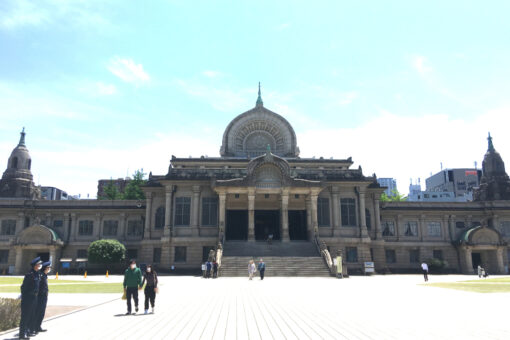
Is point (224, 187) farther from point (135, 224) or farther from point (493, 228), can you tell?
point (493, 228)

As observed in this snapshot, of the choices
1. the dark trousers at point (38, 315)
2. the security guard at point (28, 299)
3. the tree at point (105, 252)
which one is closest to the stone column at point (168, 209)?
the tree at point (105, 252)

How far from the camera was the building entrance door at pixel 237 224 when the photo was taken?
171ft

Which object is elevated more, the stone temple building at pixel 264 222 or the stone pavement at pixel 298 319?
the stone temple building at pixel 264 222

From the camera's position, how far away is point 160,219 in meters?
51.6

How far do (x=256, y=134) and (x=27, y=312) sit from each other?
5552 centimetres

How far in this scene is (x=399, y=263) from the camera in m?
53.6

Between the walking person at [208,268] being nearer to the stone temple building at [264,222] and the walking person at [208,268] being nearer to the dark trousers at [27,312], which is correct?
the stone temple building at [264,222]

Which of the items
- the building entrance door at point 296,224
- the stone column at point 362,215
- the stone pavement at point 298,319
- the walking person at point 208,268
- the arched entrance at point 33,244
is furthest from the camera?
the building entrance door at point 296,224

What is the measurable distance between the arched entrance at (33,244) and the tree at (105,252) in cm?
712

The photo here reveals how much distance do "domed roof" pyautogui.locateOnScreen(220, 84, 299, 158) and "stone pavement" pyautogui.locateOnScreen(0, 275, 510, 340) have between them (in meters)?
45.1

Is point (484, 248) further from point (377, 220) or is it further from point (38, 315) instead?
point (38, 315)

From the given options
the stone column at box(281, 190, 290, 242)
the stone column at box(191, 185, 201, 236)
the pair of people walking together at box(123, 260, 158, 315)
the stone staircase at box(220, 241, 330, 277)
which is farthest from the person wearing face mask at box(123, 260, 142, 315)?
the stone column at box(191, 185, 201, 236)

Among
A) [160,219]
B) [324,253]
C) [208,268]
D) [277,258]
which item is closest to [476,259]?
[324,253]

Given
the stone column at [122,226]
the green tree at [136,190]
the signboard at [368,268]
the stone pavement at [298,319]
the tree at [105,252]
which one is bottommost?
the stone pavement at [298,319]
